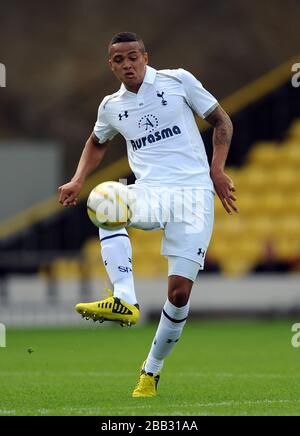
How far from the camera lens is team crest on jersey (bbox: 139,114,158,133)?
8211mm

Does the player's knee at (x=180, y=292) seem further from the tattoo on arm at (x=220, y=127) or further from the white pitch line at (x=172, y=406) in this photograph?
the tattoo on arm at (x=220, y=127)

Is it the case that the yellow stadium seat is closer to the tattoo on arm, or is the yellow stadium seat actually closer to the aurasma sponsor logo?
the tattoo on arm

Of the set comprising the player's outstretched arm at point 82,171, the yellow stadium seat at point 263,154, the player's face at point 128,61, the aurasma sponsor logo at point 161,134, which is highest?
the yellow stadium seat at point 263,154

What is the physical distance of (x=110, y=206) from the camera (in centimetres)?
772

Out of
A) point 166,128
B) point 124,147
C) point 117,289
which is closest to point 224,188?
point 166,128

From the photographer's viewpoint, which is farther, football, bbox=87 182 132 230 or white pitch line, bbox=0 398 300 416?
football, bbox=87 182 132 230

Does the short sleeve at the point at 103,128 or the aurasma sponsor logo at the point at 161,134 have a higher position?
the short sleeve at the point at 103,128

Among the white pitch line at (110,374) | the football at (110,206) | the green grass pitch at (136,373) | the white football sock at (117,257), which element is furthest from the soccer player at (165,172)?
the white pitch line at (110,374)

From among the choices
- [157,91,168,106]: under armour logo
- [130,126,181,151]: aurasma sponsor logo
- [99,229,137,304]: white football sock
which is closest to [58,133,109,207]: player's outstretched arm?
[99,229,137,304]: white football sock

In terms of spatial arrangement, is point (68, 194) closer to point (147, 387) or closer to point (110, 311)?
point (110, 311)

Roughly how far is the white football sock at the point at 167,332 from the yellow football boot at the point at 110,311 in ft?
1.65

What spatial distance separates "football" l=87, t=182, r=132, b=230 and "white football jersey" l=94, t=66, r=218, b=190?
0.43 metres

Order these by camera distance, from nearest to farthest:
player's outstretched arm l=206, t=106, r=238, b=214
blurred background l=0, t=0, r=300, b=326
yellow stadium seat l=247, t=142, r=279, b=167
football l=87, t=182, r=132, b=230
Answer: football l=87, t=182, r=132, b=230, player's outstretched arm l=206, t=106, r=238, b=214, blurred background l=0, t=0, r=300, b=326, yellow stadium seat l=247, t=142, r=279, b=167

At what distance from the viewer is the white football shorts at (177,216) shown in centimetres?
802
